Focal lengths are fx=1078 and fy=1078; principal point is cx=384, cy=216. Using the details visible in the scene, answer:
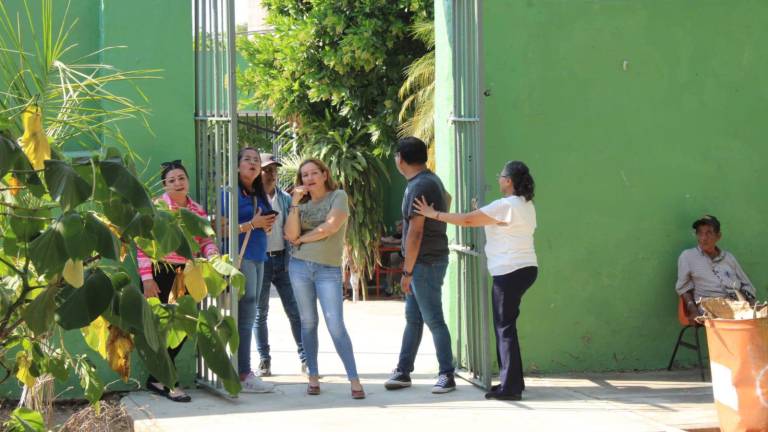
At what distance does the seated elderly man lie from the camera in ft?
26.8

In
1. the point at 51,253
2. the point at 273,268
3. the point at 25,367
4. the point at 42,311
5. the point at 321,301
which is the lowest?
the point at 321,301

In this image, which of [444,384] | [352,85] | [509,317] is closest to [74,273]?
[509,317]

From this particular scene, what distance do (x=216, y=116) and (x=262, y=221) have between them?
Result: 803 mm

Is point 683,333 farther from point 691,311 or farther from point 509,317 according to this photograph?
point 509,317

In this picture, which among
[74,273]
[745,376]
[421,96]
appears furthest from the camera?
[421,96]

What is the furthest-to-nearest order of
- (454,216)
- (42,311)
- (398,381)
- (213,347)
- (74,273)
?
(398,381) → (454,216) → (213,347) → (42,311) → (74,273)

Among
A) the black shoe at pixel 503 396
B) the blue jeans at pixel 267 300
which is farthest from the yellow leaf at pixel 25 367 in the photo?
the blue jeans at pixel 267 300

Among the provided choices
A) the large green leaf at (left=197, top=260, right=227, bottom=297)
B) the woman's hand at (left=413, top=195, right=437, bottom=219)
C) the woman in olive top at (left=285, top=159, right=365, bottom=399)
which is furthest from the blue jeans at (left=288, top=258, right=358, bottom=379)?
the large green leaf at (left=197, top=260, right=227, bottom=297)

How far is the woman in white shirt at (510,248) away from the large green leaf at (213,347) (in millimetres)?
4549

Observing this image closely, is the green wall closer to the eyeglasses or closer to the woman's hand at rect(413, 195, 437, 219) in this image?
the woman's hand at rect(413, 195, 437, 219)

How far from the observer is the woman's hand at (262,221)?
7.59 m

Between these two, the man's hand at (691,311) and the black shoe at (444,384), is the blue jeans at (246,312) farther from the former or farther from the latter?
the man's hand at (691,311)

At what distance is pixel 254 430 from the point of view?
6449 millimetres

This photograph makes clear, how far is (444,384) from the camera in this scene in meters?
7.54
